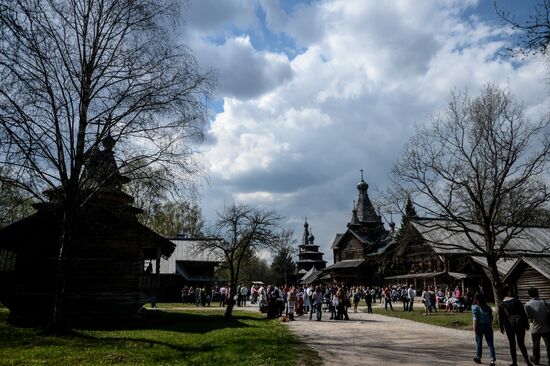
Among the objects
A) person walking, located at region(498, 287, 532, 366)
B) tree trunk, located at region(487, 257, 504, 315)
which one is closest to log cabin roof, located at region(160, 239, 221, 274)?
tree trunk, located at region(487, 257, 504, 315)

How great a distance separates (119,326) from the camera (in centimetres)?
2089

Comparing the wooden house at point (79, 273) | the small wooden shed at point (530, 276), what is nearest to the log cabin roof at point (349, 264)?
the small wooden shed at point (530, 276)

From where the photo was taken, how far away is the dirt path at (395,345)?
11.9 m

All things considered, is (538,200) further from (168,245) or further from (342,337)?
(168,245)

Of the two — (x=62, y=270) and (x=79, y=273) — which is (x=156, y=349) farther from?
(x=79, y=273)

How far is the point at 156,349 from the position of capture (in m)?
13.4

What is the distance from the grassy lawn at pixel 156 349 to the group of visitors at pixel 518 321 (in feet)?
14.1

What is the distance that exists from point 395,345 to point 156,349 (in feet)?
24.4

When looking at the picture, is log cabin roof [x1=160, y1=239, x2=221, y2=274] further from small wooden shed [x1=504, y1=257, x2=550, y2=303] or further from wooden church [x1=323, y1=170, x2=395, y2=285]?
small wooden shed [x1=504, y1=257, x2=550, y2=303]

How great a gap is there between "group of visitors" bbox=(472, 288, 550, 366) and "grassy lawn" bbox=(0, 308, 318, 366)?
4292 mm

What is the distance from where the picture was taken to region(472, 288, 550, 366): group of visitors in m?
10.9

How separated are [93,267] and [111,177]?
869 cm

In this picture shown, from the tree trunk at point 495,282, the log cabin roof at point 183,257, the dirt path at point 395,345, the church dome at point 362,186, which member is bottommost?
the dirt path at point 395,345

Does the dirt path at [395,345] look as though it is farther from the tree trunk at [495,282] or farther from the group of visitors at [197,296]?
the group of visitors at [197,296]
